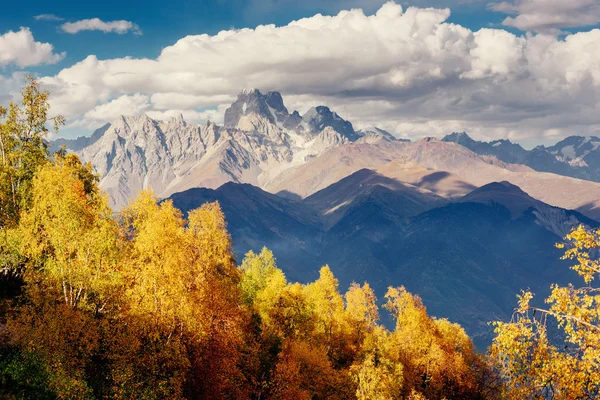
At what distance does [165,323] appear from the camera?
3922 cm

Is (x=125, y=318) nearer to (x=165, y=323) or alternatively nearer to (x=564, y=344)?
(x=165, y=323)

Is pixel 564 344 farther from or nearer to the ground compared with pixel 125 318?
farther from the ground

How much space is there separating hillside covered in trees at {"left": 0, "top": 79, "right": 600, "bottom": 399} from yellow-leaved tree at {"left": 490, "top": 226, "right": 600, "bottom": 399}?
0.07 m

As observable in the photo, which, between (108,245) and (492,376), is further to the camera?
(492,376)

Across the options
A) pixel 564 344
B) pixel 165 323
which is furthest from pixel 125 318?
pixel 564 344

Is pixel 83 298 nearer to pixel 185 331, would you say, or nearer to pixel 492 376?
pixel 185 331

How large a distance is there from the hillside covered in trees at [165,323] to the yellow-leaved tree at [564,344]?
70mm

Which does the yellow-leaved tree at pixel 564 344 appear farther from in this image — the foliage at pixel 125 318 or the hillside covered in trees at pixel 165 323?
the foliage at pixel 125 318

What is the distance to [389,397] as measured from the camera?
56812mm

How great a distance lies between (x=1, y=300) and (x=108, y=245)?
53.4 feet

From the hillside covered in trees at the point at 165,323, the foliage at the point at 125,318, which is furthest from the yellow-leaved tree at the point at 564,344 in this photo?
the foliage at the point at 125,318

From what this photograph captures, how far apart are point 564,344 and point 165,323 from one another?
32.3 meters

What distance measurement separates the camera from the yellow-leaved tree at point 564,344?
16.9 m

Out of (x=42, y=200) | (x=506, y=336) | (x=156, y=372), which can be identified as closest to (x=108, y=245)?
(x=42, y=200)
